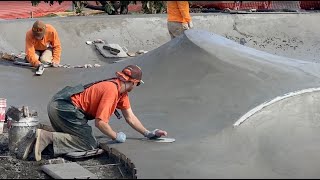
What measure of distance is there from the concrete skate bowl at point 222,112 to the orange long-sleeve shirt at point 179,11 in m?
1.16

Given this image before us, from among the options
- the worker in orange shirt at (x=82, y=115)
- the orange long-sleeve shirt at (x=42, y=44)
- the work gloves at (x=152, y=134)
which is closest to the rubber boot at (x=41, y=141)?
the worker in orange shirt at (x=82, y=115)

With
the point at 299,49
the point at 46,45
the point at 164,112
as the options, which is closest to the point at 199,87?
the point at 164,112

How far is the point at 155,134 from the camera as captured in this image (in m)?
5.86

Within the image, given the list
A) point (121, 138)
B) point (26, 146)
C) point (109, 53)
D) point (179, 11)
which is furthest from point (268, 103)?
point (109, 53)

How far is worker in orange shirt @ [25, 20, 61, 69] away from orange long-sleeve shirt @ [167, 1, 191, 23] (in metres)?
1.89

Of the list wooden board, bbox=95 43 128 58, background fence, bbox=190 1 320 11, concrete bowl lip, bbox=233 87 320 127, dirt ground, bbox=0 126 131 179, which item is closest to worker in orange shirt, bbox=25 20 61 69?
wooden board, bbox=95 43 128 58

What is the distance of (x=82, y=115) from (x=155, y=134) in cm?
72

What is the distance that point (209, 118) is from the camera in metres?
6.42

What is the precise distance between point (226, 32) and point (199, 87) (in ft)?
22.3

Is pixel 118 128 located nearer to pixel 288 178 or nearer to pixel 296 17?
pixel 288 178

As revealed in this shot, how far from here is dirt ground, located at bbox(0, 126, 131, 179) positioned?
17.3ft

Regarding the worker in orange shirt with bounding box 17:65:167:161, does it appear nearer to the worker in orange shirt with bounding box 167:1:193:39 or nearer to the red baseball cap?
the red baseball cap

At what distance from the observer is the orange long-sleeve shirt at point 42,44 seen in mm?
9516

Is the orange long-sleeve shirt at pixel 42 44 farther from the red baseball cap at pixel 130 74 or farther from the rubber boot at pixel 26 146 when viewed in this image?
the red baseball cap at pixel 130 74
